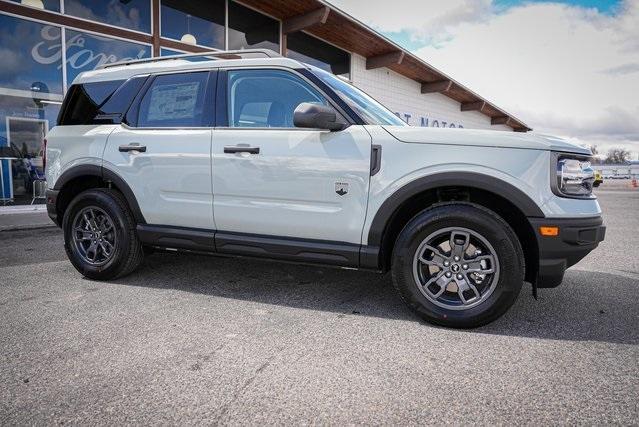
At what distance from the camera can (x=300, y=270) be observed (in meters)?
4.16

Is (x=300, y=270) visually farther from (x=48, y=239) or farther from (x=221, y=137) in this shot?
(x=48, y=239)

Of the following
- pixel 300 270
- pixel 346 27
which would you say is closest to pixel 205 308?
pixel 300 270

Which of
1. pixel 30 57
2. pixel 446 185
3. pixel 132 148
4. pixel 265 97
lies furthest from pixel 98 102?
pixel 30 57

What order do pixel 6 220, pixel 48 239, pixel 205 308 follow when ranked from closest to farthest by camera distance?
pixel 205 308
pixel 48 239
pixel 6 220

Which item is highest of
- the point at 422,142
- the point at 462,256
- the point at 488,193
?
the point at 422,142

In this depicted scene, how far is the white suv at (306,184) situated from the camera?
263 cm

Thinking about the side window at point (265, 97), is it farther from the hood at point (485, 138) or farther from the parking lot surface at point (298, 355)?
the parking lot surface at point (298, 355)

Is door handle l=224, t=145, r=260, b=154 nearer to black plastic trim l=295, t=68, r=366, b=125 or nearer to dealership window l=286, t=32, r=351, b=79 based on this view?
black plastic trim l=295, t=68, r=366, b=125

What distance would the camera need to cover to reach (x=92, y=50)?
31.4ft

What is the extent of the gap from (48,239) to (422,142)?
5.68 meters

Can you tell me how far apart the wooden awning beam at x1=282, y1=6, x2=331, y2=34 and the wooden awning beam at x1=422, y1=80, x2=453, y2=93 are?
862 cm

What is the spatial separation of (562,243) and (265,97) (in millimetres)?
2400

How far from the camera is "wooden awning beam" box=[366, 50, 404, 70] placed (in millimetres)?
14273

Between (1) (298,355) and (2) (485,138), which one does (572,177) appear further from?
(1) (298,355)
